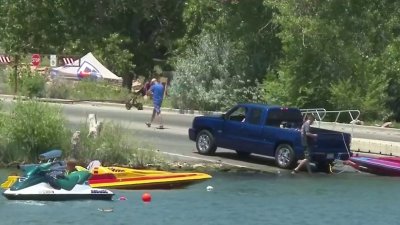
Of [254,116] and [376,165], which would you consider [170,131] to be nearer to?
[254,116]

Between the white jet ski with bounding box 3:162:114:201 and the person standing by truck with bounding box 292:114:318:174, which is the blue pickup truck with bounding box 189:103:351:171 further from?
the white jet ski with bounding box 3:162:114:201

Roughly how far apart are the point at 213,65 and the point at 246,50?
65.4 inches

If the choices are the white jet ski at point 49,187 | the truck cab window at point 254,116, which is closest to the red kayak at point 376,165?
the truck cab window at point 254,116

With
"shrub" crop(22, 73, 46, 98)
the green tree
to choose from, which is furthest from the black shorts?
"shrub" crop(22, 73, 46, 98)

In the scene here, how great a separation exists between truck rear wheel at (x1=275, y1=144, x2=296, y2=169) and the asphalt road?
0.24 meters

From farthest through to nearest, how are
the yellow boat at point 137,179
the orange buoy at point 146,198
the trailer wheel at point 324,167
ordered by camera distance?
the trailer wheel at point 324,167, the yellow boat at point 137,179, the orange buoy at point 146,198

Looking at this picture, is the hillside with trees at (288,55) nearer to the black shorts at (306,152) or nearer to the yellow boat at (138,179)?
the black shorts at (306,152)

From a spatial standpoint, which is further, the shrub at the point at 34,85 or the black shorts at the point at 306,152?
the shrub at the point at 34,85

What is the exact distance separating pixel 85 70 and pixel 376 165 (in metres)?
27.6

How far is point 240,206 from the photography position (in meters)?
23.4

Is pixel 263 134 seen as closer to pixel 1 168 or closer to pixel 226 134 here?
pixel 226 134

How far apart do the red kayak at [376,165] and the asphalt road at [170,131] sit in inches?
89.9

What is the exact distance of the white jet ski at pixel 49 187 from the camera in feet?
75.7

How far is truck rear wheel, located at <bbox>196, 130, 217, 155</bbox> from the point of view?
31.6 metres
